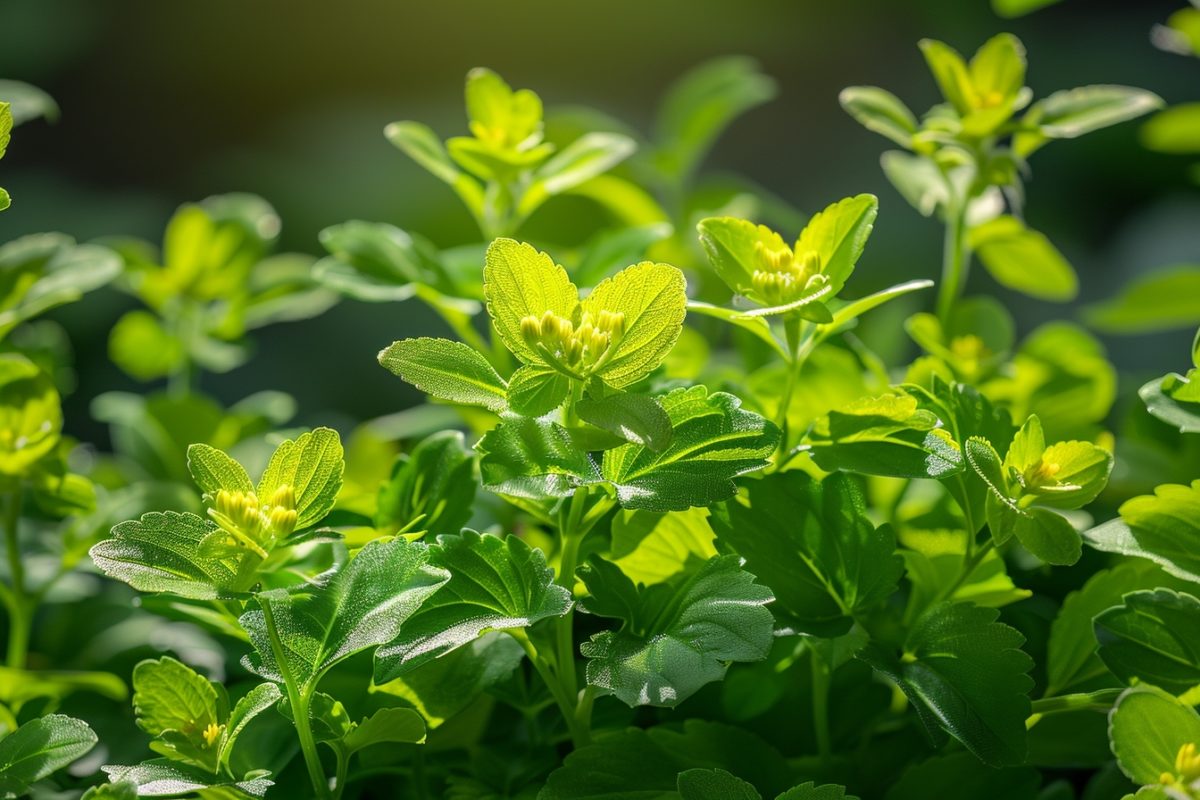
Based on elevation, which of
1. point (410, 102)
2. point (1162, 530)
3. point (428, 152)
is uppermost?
point (428, 152)

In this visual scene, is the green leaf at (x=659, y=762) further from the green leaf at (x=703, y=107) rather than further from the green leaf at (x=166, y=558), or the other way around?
the green leaf at (x=703, y=107)

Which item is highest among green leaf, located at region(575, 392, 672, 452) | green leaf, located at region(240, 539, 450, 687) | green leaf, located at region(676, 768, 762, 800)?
green leaf, located at region(575, 392, 672, 452)

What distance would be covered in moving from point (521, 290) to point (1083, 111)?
0.30m

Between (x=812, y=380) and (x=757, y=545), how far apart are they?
0.13 m

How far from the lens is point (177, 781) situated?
1.21 feet

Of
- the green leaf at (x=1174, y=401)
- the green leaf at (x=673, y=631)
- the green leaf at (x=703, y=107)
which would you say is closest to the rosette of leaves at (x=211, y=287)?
the green leaf at (x=703, y=107)

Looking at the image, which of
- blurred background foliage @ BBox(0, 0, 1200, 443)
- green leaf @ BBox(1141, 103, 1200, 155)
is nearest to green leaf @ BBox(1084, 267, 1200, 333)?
green leaf @ BBox(1141, 103, 1200, 155)

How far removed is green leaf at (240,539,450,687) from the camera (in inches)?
14.6

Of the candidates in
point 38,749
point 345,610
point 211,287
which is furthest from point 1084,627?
point 211,287

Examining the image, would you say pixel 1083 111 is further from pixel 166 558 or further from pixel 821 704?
pixel 166 558

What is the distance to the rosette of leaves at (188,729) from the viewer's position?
1.22 feet

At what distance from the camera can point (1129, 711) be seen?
1.21 ft

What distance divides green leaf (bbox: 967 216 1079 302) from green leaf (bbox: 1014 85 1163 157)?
7 cm

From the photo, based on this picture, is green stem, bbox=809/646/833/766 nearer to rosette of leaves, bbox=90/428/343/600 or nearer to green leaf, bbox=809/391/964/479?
green leaf, bbox=809/391/964/479
